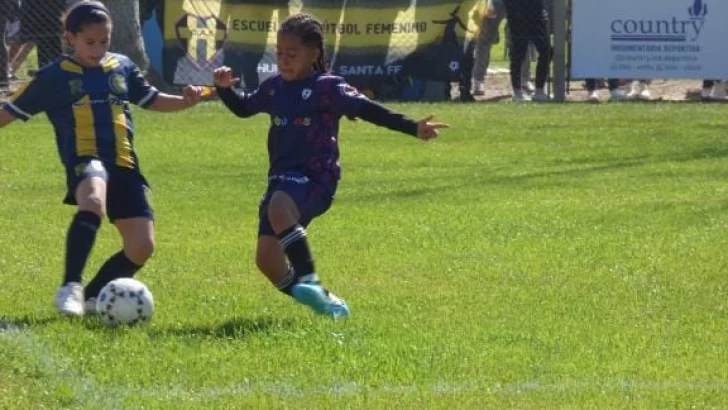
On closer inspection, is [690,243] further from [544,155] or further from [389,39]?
[389,39]

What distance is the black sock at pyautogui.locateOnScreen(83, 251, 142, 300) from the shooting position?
751 cm

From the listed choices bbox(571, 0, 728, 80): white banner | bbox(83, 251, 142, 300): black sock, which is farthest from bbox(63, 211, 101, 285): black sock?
bbox(571, 0, 728, 80): white banner

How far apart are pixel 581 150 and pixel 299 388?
29.8ft

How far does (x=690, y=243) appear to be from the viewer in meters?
9.48

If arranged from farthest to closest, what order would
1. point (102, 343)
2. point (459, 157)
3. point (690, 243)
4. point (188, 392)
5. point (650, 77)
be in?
1. point (650, 77)
2. point (459, 157)
3. point (690, 243)
4. point (102, 343)
5. point (188, 392)

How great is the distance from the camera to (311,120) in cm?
727

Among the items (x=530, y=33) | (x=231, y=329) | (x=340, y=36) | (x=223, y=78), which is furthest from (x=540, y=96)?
(x=231, y=329)

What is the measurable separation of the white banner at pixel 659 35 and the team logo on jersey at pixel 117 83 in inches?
469

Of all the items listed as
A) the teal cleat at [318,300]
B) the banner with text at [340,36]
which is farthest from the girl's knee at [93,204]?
the banner with text at [340,36]

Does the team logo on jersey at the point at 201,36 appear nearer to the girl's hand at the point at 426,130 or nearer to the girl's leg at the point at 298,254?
the girl's leg at the point at 298,254

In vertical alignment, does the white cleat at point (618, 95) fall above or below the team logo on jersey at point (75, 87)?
below

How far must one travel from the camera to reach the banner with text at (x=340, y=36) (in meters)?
18.8

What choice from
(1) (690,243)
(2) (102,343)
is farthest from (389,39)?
(2) (102,343)

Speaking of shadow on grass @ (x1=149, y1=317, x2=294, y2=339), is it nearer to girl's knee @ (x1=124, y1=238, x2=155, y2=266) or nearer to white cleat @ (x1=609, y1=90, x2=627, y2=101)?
girl's knee @ (x1=124, y1=238, x2=155, y2=266)
